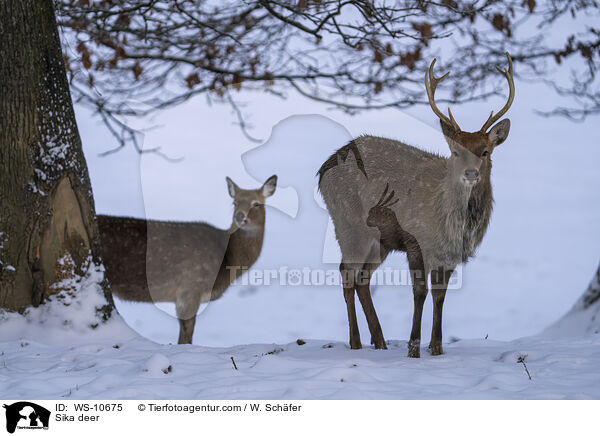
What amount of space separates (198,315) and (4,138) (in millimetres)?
2741

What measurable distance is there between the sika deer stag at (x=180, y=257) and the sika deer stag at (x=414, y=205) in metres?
1.30

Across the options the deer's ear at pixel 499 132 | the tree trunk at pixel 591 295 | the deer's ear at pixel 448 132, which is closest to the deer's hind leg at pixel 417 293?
the deer's ear at pixel 448 132

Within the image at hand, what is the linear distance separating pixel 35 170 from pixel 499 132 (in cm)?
389

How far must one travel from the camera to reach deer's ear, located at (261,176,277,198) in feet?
19.9

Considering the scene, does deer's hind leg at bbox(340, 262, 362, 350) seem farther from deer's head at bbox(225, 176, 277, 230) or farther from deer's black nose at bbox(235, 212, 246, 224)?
deer's black nose at bbox(235, 212, 246, 224)

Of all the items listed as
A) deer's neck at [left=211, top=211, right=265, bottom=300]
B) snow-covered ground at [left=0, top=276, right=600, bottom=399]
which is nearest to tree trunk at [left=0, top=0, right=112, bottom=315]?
snow-covered ground at [left=0, top=276, right=600, bottom=399]

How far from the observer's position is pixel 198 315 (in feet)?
23.0

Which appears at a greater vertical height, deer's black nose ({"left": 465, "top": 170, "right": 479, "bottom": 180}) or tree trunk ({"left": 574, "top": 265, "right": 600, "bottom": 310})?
deer's black nose ({"left": 465, "top": 170, "right": 479, "bottom": 180})

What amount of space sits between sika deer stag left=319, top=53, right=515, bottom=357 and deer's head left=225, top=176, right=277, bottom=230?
571 millimetres
